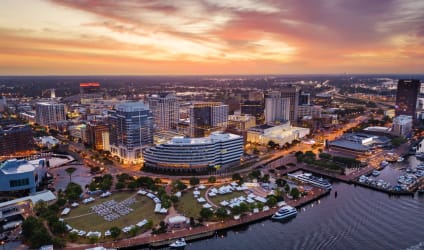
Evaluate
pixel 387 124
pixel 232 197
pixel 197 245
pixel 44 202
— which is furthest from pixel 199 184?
pixel 387 124

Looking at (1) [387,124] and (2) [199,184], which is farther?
(1) [387,124]

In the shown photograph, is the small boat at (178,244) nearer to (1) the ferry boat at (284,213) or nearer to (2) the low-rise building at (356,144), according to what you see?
(1) the ferry boat at (284,213)

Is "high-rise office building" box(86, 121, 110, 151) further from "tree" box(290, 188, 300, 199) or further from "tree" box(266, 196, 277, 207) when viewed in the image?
"tree" box(290, 188, 300, 199)

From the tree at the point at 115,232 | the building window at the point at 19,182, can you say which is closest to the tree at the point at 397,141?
the tree at the point at 115,232

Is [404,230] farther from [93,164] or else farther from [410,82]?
[410,82]

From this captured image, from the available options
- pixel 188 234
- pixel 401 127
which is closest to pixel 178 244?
pixel 188 234

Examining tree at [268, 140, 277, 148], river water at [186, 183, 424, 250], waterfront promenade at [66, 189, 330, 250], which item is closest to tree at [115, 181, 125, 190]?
waterfront promenade at [66, 189, 330, 250]
